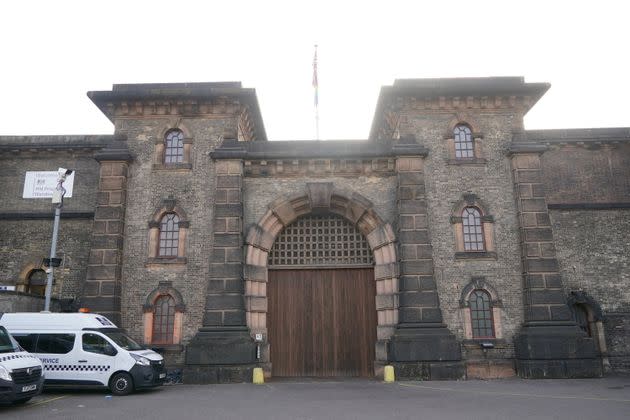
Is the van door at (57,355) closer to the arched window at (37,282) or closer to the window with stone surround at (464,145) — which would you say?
the arched window at (37,282)

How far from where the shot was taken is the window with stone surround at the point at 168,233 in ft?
55.7

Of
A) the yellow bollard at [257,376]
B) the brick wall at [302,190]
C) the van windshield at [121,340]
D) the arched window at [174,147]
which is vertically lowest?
the yellow bollard at [257,376]

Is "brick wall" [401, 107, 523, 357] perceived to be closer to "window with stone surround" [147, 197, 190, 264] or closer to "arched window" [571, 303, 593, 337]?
"arched window" [571, 303, 593, 337]

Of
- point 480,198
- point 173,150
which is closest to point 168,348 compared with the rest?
point 173,150

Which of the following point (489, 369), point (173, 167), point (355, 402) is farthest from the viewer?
point (173, 167)

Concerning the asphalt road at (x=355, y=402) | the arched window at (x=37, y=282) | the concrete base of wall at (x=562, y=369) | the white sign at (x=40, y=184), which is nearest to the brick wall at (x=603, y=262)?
the concrete base of wall at (x=562, y=369)

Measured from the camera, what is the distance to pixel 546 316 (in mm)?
15984

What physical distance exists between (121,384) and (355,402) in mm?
6102

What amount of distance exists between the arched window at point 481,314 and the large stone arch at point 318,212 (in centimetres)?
260

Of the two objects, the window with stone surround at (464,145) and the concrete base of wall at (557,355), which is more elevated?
the window with stone surround at (464,145)

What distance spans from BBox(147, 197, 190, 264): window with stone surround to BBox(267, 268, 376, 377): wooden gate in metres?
3.43

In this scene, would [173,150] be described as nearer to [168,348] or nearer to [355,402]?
[168,348]

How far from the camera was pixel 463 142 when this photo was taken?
715 inches

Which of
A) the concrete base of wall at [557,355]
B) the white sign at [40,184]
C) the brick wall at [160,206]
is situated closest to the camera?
the concrete base of wall at [557,355]
